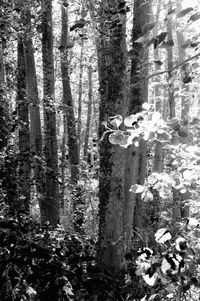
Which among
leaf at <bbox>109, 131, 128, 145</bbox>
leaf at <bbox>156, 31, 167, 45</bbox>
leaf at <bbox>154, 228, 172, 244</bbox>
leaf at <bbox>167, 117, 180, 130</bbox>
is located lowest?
leaf at <bbox>154, 228, 172, 244</bbox>

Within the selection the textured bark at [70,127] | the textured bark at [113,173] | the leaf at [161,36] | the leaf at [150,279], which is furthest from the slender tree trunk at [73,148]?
the leaf at [161,36]

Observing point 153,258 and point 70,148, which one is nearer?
point 153,258

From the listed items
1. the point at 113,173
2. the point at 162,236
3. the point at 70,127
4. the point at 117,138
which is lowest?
the point at 162,236

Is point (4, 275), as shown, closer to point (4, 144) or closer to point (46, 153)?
point (4, 144)

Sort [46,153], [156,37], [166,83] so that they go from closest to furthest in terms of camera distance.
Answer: [156,37], [166,83], [46,153]

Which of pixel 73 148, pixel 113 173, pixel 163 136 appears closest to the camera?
pixel 163 136

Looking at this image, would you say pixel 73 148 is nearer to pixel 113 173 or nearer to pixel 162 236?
pixel 113 173

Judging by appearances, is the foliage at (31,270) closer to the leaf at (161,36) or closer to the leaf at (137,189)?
the leaf at (137,189)

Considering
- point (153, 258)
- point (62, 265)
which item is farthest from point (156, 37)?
point (62, 265)

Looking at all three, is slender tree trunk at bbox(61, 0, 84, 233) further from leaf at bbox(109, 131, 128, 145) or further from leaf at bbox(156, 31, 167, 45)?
leaf at bbox(156, 31, 167, 45)

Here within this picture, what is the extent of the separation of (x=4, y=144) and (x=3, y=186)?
4.75ft

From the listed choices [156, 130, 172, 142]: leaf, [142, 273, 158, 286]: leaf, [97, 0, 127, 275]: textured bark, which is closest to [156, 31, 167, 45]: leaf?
[156, 130, 172, 142]: leaf

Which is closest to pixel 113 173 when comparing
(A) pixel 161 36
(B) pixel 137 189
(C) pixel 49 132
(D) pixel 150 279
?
(B) pixel 137 189

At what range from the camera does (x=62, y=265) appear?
9.09 feet
